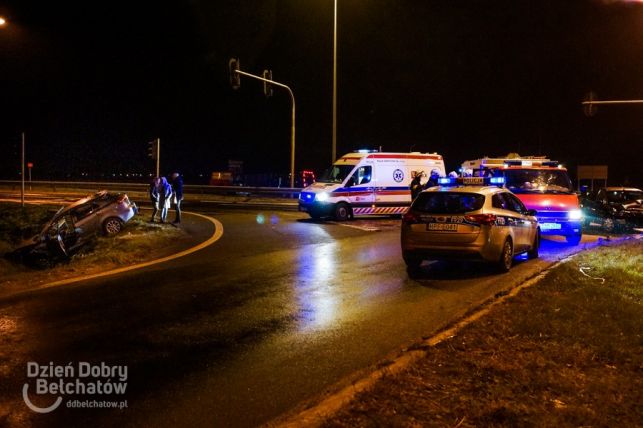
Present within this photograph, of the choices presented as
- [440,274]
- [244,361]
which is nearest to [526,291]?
[440,274]

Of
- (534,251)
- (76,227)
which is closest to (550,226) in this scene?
(534,251)

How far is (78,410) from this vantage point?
4.57m

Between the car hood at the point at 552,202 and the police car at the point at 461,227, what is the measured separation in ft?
14.2

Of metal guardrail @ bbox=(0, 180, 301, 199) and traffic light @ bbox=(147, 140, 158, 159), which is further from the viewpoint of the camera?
metal guardrail @ bbox=(0, 180, 301, 199)

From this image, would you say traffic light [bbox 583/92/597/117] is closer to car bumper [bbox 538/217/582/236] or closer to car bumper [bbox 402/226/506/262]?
car bumper [bbox 538/217/582/236]

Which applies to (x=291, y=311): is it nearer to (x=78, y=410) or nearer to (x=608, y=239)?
(x=78, y=410)

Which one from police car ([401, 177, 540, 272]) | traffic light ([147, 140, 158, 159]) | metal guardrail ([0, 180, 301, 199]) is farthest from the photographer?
metal guardrail ([0, 180, 301, 199])

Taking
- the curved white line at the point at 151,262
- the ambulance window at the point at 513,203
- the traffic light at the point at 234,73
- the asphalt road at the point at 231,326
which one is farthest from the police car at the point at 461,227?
the traffic light at the point at 234,73

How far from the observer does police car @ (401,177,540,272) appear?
9.84 m

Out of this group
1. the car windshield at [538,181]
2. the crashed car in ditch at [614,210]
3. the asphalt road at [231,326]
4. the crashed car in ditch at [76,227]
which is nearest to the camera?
the asphalt road at [231,326]

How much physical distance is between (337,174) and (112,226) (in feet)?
26.5

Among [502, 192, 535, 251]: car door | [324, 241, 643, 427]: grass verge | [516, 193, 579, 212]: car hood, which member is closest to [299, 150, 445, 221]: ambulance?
[516, 193, 579, 212]: car hood

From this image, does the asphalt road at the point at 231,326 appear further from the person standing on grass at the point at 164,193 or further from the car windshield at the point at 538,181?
the person standing on grass at the point at 164,193

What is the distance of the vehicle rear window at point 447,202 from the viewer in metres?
10.1
